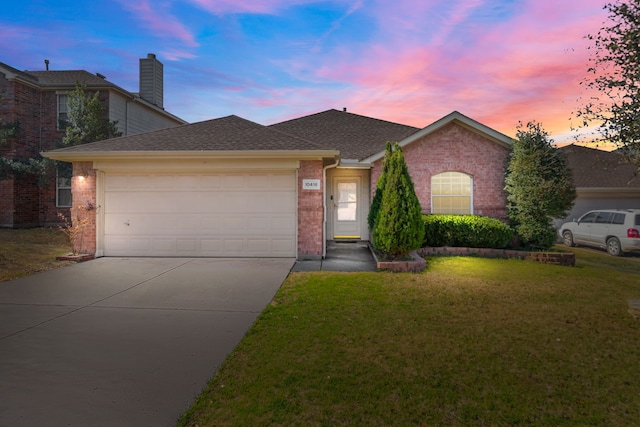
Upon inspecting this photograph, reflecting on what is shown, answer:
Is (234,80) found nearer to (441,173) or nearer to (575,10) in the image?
(441,173)

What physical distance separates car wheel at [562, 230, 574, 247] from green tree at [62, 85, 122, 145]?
65.7ft

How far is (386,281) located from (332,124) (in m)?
10.9

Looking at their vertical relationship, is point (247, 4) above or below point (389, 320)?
above

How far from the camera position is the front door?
44.5ft

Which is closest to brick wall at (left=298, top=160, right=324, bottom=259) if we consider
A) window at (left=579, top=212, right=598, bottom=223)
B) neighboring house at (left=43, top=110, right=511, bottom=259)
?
neighboring house at (left=43, top=110, right=511, bottom=259)

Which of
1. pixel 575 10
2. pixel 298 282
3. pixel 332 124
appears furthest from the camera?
pixel 332 124

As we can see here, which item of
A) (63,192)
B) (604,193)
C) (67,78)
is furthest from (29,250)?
(604,193)

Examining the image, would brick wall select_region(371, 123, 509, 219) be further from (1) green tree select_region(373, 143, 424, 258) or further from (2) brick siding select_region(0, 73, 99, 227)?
(2) brick siding select_region(0, 73, 99, 227)

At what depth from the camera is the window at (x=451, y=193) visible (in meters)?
12.7

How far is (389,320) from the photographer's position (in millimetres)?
5180

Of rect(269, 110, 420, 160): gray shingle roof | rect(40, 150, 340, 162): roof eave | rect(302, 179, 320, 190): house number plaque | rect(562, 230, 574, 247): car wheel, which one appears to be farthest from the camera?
rect(562, 230, 574, 247): car wheel

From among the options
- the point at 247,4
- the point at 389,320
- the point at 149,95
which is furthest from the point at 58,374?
the point at 149,95

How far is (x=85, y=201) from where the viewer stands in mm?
10203

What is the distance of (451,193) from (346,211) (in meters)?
3.82
